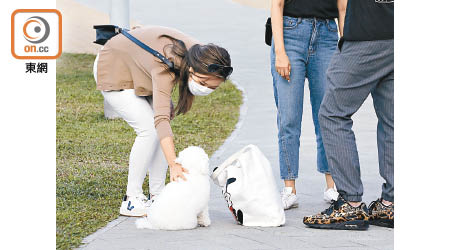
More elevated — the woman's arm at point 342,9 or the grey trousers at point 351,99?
the woman's arm at point 342,9

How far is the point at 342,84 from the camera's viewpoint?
17.7 ft

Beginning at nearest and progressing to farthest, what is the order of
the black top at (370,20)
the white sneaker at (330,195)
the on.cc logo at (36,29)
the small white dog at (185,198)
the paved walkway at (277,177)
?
the on.cc logo at (36,29) < the paved walkway at (277,177) < the black top at (370,20) < the small white dog at (185,198) < the white sneaker at (330,195)

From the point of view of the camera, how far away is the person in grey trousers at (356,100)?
17.5 feet

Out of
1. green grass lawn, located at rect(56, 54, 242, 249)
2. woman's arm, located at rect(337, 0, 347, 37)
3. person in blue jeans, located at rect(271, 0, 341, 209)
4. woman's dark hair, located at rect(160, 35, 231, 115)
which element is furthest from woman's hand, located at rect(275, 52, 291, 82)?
green grass lawn, located at rect(56, 54, 242, 249)

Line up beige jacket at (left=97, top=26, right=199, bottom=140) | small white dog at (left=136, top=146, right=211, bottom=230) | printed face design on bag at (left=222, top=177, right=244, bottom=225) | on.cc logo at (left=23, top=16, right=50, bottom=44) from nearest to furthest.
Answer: on.cc logo at (left=23, top=16, right=50, bottom=44) < small white dog at (left=136, top=146, right=211, bottom=230) < beige jacket at (left=97, top=26, right=199, bottom=140) < printed face design on bag at (left=222, top=177, right=244, bottom=225)

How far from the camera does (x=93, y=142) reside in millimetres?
9438

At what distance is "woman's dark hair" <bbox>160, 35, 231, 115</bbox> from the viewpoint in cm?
545

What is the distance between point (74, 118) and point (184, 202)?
6.13 m

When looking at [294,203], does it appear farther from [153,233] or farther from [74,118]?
Result: [74,118]

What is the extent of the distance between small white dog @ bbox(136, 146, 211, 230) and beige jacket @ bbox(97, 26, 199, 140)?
10.1 inches

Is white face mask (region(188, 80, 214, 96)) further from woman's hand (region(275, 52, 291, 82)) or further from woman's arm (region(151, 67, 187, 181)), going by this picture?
woman's hand (region(275, 52, 291, 82))

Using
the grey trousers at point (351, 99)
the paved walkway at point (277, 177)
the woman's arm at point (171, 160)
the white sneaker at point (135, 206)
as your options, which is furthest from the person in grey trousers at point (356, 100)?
the white sneaker at point (135, 206)

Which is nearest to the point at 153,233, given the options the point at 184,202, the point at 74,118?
the point at 184,202

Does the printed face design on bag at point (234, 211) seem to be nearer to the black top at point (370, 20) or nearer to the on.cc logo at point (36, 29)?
the black top at point (370, 20)
